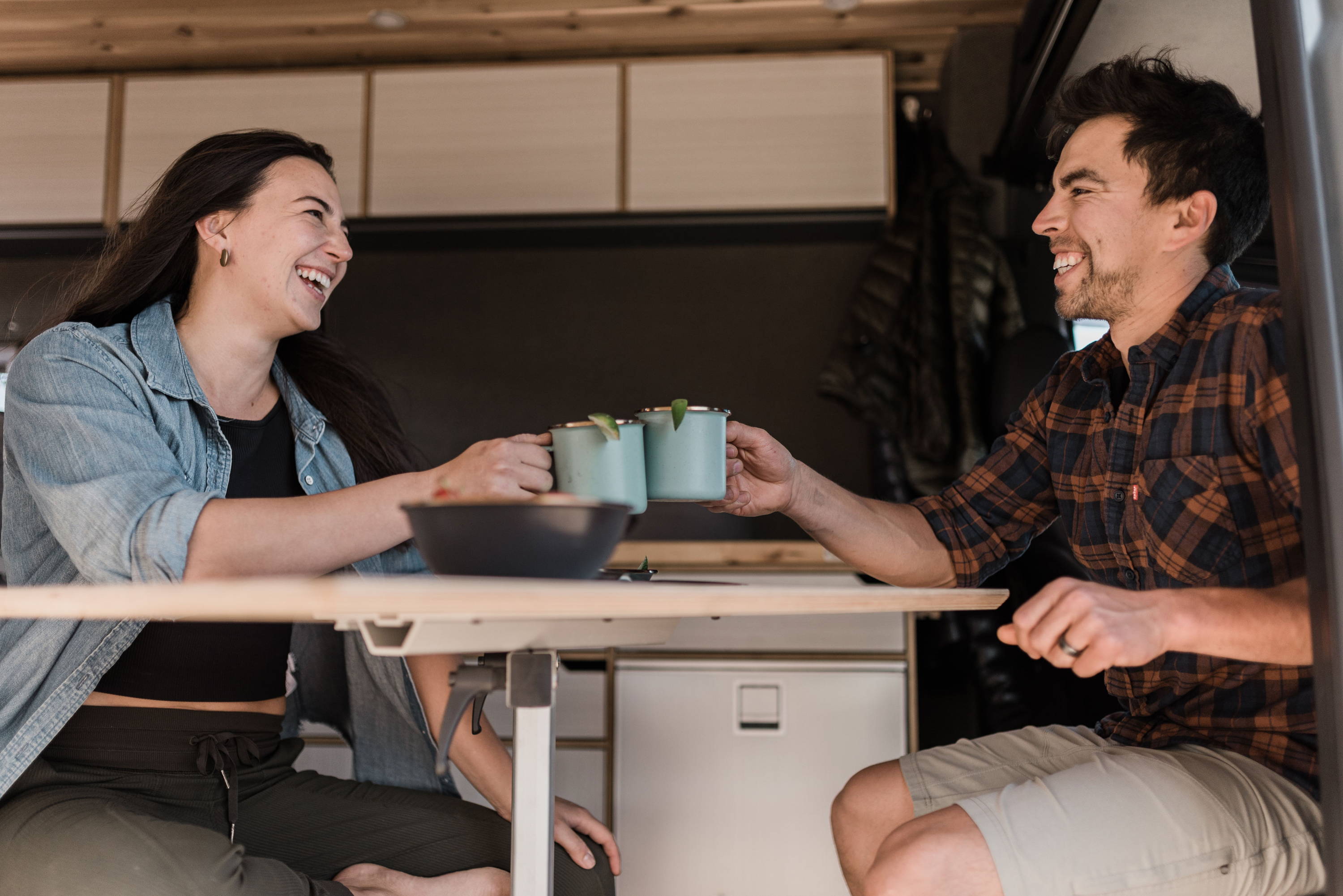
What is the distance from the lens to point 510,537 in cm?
75

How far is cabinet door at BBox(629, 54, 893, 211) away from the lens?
2.85 metres

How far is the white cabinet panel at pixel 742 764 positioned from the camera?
225cm

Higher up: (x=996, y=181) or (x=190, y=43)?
(x=190, y=43)

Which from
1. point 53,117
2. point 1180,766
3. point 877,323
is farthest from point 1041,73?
point 53,117

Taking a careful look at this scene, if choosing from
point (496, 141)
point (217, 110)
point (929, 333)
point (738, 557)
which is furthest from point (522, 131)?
point (738, 557)

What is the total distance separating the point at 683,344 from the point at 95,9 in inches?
71.7

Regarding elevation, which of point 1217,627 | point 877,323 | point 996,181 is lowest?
point 1217,627

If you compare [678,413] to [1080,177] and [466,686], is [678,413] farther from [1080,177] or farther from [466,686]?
[1080,177]

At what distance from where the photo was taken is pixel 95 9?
2818 mm

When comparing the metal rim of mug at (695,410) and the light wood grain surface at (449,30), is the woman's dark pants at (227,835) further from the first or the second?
the light wood grain surface at (449,30)

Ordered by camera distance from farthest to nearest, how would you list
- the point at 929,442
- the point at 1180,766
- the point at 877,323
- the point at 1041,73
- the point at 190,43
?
the point at 190,43, the point at 877,323, the point at 929,442, the point at 1041,73, the point at 1180,766

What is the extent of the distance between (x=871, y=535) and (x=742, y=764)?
41.3 inches

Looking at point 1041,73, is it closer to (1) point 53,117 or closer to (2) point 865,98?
(2) point 865,98

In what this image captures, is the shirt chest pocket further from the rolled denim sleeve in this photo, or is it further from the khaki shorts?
the rolled denim sleeve
